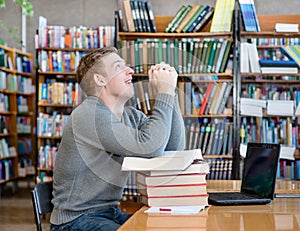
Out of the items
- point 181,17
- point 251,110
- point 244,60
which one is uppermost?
point 181,17

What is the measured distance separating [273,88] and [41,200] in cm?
449

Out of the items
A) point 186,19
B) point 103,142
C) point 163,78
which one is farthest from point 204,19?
point 103,142

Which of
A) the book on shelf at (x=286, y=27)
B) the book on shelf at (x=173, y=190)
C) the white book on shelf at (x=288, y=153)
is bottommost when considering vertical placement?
the white book on shelf at (x=288, y=153)

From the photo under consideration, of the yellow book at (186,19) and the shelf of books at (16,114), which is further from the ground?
the yellow book at (186,19)

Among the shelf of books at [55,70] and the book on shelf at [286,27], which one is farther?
the shelf of books at [55,70]

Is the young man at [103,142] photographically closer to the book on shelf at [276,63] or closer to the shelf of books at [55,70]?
the book on shelf at [276,63]

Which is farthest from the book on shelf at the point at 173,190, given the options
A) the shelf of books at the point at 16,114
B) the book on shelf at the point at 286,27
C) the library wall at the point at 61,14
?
the library wall at the point at 61,14

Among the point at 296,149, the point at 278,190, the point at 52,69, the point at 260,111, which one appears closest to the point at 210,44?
the point at 260,111

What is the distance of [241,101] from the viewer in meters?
5.88

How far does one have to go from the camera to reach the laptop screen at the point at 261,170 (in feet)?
6.76

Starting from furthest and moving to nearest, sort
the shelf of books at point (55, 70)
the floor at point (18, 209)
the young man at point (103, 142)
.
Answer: the shelf of books at point (55, 70), the floor at point (18, 209), the young man at point (103, 142)

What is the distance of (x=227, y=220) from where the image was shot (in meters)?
1.63

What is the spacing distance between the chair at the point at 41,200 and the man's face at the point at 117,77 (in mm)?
459

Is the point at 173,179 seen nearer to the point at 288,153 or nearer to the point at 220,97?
the point at 220,97
